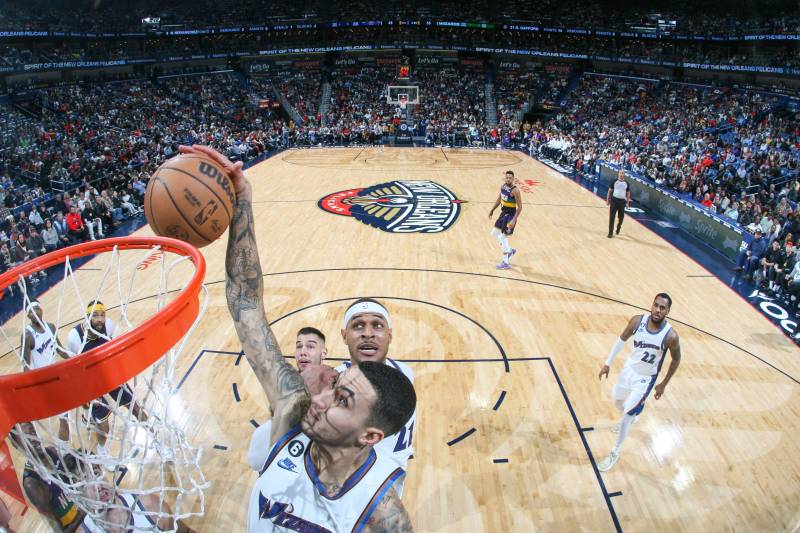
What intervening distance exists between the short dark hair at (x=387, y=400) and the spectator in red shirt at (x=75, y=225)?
11.8m

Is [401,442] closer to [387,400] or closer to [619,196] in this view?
[387,400]

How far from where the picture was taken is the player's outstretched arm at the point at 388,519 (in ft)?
5.51

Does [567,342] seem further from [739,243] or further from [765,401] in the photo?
[739,243]

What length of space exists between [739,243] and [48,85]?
3188cm

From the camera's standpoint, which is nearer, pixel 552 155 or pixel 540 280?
pixel 540 280

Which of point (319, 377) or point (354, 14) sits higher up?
point (354, 14)

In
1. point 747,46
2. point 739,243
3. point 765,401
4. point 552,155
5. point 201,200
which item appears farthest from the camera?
point 747,46

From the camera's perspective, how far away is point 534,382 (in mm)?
6004

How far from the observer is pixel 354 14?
35.8 metres

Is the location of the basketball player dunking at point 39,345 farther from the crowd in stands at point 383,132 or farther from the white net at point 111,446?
the crowd in stands at point 383,132

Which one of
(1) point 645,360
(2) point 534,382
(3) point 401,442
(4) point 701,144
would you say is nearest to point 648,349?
(1) point 645,360

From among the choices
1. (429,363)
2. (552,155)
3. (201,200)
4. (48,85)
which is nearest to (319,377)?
(201,200)

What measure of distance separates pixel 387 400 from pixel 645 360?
3765 mm

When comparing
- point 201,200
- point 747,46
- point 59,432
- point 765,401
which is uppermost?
point 747,46
